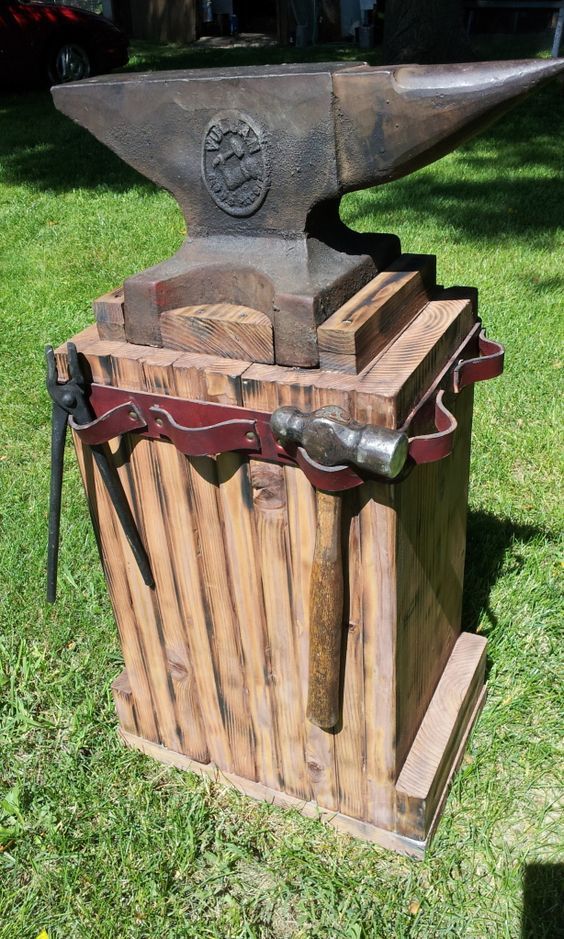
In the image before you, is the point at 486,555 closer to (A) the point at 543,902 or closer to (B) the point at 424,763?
(B) the point at 424,763

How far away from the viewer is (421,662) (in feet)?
6.54

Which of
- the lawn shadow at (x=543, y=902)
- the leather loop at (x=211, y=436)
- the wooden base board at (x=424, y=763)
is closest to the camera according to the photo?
the leather loop at (x=211, y=436)

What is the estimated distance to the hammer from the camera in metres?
1.46

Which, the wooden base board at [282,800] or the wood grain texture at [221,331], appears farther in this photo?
the wooden base board at [282,800]

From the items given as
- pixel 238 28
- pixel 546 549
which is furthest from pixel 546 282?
pixel 238 28

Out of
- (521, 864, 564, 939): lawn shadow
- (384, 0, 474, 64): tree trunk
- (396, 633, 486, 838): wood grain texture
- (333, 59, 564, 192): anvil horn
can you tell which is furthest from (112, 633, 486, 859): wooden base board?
(384, 0, 474, 64): tree trunk

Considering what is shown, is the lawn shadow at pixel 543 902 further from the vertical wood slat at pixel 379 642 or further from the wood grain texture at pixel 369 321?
the wood grain texture at pixel 369 321

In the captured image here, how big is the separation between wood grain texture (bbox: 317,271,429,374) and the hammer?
0.11 metres

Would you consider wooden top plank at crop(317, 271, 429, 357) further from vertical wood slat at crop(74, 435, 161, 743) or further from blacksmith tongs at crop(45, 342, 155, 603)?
vertical wood slat at crop(74, 435, 161, 743)

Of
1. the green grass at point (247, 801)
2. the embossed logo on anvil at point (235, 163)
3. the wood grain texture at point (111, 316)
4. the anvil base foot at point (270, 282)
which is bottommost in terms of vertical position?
the green grass at point (247, 801)

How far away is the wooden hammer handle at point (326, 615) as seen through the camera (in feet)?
5.28

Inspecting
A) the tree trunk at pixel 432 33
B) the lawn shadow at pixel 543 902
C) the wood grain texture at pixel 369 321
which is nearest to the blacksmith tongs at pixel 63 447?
the wood grain texture at pixel 369 321

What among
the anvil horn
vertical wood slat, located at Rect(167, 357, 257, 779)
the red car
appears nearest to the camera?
the anvil horn

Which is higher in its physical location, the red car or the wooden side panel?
the red car
